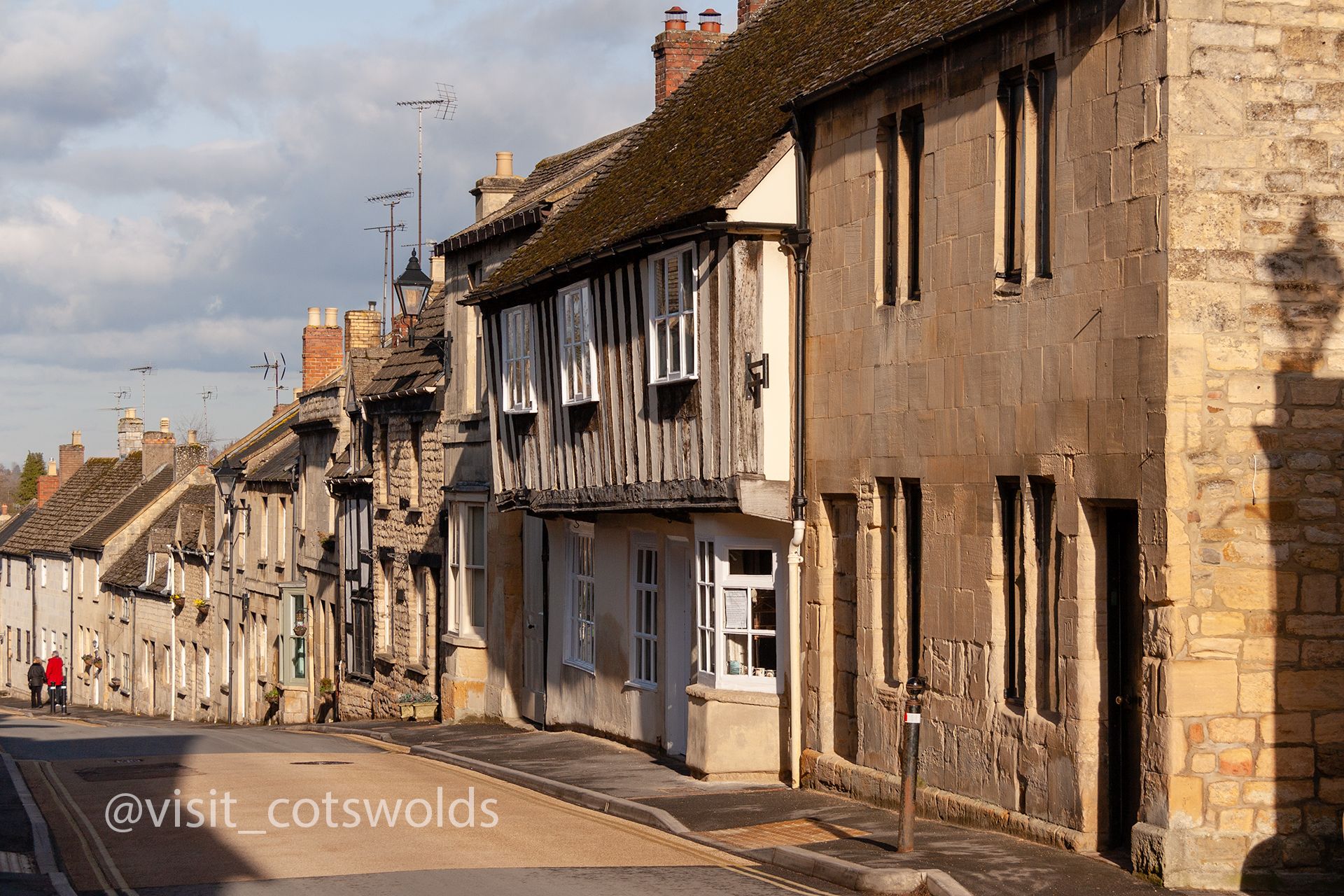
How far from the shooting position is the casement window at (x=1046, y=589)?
1241cm

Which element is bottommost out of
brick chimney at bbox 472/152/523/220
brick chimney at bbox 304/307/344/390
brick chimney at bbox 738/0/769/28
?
brick chimney at bbox 304/307/344/390

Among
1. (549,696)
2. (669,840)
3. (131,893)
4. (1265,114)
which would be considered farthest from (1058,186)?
(549,696)

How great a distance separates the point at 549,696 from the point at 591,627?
1.91 m

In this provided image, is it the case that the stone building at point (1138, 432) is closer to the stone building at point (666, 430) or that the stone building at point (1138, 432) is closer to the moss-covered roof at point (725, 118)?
the moss-covered roof at point (725, 118)

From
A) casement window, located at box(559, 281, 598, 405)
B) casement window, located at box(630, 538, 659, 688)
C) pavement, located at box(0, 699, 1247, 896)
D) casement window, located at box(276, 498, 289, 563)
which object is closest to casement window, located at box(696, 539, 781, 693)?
pavement, located at box(0, 699, 1247, 896)

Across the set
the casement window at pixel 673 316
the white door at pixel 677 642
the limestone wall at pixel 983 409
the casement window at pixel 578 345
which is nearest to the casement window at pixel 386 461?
the casement window at pixel 578 345

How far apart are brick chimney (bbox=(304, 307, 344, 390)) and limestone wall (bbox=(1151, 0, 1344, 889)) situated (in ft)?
118

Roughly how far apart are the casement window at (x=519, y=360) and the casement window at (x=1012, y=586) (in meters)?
10.4

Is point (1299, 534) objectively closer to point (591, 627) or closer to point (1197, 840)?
point (1197, 840)

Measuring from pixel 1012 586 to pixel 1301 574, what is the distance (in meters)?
2.43

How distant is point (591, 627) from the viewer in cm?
2278

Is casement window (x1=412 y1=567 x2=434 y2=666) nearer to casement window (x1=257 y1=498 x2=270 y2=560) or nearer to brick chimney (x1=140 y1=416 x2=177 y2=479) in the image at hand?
casement window (x1=257 y1=498 x2=270 y2=560)

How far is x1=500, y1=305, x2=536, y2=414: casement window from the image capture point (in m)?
22.7

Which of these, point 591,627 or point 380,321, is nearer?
point 591,627
